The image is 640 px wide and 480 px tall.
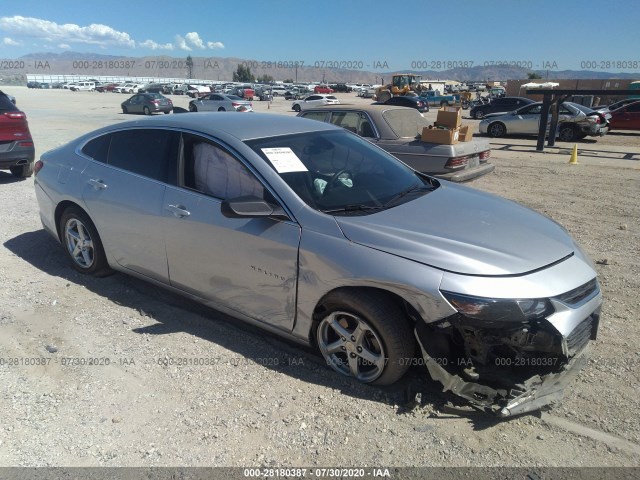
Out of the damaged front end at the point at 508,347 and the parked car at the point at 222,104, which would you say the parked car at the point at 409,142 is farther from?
the parked car at the point at 222,104

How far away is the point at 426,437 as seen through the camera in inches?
107

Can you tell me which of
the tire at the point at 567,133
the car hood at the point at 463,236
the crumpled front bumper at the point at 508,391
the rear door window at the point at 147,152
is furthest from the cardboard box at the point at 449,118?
the tire at the point at 567,133

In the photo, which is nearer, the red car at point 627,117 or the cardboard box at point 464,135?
the cardboard box at point 464,135

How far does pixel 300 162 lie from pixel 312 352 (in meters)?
1.38

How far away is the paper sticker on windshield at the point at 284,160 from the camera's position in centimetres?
340

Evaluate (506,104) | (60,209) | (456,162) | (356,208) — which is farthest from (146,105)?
(356,208)

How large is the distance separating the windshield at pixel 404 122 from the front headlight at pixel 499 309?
5.94m

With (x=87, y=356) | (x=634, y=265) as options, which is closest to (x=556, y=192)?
(x=634, y=265)

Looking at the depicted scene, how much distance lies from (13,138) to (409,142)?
21.6 feet

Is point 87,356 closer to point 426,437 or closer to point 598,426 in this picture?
point 426,437

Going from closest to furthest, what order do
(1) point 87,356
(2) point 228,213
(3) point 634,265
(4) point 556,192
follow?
(2) point 228,213 → (1) point 87,356 → (3) point 634,265 → (4) point 556,192

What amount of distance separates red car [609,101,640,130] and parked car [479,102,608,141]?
13.2 ft

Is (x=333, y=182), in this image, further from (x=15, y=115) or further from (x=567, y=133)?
(x=567, y=133)

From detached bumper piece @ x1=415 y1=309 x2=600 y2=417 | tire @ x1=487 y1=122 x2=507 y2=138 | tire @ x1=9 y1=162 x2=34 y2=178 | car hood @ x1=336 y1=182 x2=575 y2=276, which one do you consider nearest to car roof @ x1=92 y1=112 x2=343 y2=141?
car hood @ x1=336 y1=182 x2=575 y2=276
